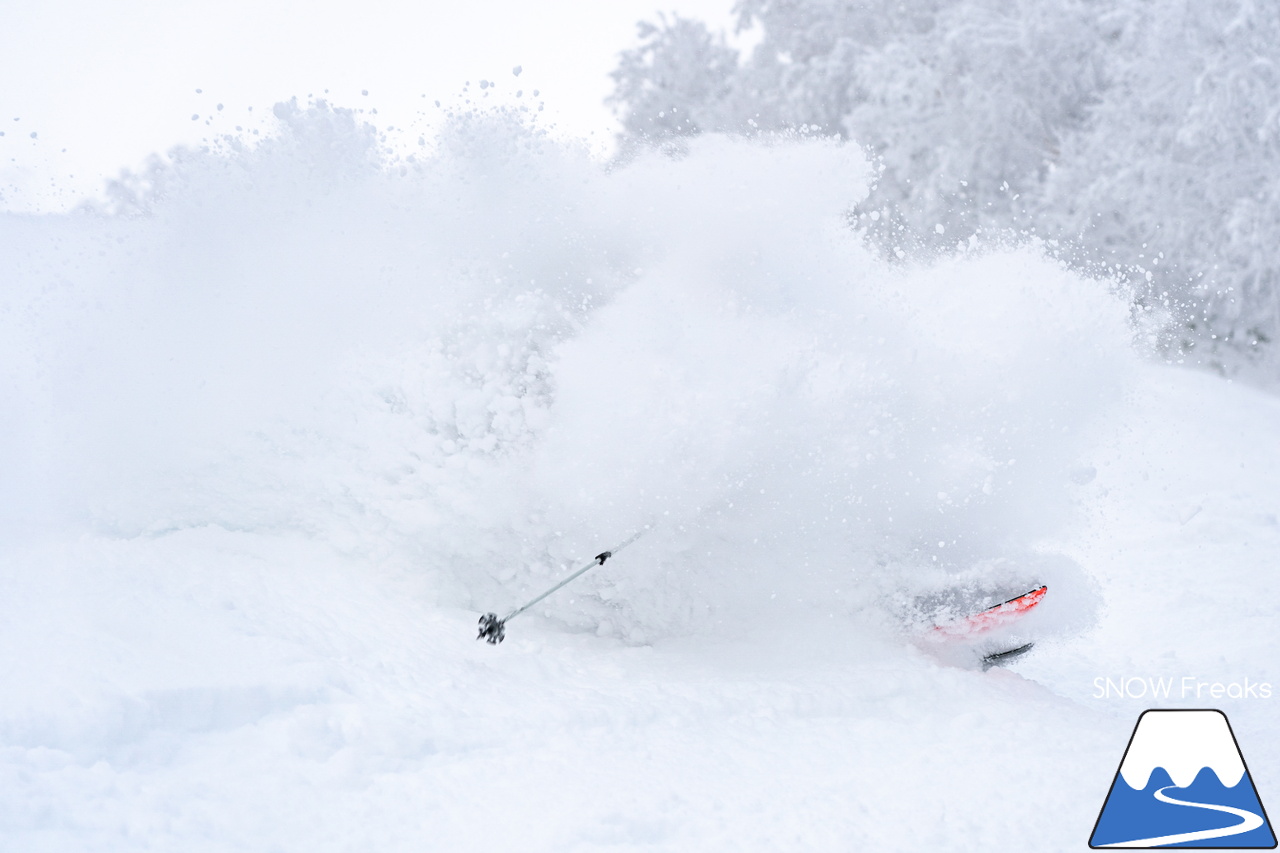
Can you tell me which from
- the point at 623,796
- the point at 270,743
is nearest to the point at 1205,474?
the point at 623,796

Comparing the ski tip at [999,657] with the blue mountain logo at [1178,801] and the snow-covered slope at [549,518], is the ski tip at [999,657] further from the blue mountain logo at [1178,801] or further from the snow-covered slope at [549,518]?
the blue mountain logo at [1178,801]

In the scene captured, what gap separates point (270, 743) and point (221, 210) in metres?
3.52

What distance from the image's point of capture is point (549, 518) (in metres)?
4.29

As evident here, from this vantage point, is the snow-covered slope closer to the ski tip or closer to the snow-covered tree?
the ski tip

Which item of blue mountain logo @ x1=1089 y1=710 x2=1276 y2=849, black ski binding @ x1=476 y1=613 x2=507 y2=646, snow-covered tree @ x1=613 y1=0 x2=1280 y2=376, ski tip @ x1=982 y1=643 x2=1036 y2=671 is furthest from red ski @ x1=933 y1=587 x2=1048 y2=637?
snow-covered tree @ x1=613 y1=0 x2=1280 y2=376

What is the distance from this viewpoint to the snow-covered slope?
2830 millimetres

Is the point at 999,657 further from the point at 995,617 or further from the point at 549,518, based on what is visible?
the point at 549,518

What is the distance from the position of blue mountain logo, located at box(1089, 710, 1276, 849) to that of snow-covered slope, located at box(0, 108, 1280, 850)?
3.7 inches

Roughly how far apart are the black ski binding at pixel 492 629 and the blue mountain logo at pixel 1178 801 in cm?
204

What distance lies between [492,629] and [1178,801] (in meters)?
2.27

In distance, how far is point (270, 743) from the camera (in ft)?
A: 9.32

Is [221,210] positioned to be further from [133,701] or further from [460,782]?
[460,782]

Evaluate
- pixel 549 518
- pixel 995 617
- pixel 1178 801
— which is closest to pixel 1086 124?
pixel 995 617

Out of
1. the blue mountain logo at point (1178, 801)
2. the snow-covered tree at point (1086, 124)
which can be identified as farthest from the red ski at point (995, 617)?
the snow-covered tree at point (1086, 124)
